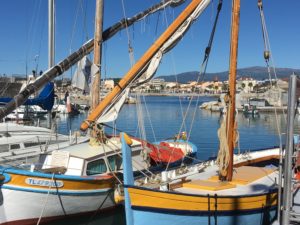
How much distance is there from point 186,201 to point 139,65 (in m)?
4.81

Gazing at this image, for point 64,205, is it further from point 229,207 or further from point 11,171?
point 229,207

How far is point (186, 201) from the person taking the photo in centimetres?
1234

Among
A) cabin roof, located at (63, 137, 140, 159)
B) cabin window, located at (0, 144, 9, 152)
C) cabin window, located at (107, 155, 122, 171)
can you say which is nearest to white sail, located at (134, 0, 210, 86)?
cabin roof, located at (63, 137, 140, 159)

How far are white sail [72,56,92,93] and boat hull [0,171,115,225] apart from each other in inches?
229

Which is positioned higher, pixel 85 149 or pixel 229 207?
pixel 85 149

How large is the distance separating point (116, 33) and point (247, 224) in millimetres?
12192

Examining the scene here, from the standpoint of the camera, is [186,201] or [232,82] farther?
[232,82]

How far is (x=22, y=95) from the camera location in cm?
1680

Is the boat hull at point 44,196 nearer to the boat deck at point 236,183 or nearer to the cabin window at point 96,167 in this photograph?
the cabin window at point 96,167

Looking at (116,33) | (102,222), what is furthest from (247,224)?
(116,33)

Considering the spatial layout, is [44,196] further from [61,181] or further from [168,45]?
[168,45]

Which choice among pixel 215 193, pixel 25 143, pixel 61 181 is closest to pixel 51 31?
pixel 25 143

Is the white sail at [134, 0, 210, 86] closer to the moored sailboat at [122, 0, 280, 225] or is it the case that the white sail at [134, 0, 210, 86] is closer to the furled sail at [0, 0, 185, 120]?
the moored sailboat at [122, 0, 280, 225]

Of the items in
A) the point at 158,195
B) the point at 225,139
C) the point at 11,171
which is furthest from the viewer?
the point at 11,171
